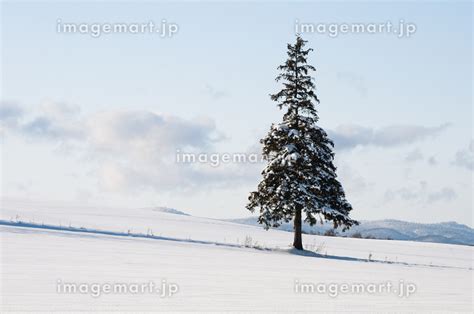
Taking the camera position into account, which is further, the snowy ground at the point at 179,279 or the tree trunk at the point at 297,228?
the tree trunk at the point at 297,228

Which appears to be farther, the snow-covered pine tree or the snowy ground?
the snow-covered pine tree

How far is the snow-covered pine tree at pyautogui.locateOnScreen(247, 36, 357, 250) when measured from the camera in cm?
3303

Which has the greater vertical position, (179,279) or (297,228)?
(297,228)

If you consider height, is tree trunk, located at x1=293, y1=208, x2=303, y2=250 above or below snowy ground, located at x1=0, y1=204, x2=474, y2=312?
above

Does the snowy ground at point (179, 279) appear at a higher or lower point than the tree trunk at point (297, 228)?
lower

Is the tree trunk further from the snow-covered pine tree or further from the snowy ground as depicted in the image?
the snowy ground

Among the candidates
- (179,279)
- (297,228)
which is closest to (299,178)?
(297,228)

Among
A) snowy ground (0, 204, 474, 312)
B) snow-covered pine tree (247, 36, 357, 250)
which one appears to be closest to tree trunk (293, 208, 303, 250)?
snow-covered pine tree (247, 36, 357, 250)

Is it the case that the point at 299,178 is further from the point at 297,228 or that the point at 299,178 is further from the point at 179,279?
the point at 179,279

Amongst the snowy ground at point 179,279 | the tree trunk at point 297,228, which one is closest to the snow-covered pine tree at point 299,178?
the tree trunk at point 297,228

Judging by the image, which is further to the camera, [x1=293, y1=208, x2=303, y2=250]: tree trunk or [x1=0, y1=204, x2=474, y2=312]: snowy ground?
[x1=293, y1=208, x2=303, y2=250]: tree trunk

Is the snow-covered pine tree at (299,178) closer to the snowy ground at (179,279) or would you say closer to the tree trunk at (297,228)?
the tree trunk at (297,228)

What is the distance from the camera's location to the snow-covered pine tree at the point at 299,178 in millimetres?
33031

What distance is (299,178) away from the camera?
33.5m
